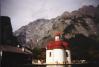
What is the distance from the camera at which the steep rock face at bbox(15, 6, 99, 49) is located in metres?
2.54

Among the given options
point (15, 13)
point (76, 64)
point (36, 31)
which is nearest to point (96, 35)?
point (76, 64)

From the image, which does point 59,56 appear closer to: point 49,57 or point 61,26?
point 49,57

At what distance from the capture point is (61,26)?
2.55 meters

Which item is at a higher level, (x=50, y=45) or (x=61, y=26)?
(x=61, y=26)

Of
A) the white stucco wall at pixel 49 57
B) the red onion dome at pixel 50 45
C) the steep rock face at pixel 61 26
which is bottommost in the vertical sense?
the white stucco wall at pixel 49 57

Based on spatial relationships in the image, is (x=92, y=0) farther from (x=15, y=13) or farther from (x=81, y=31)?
(x=15, y=13)

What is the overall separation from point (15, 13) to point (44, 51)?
325mm

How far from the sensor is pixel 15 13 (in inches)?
102

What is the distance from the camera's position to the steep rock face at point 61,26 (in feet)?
8.33

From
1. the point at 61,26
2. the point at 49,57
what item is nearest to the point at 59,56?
the point at 49,57

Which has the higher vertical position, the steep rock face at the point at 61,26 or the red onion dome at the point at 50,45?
the steep rock face at the point at 61,26

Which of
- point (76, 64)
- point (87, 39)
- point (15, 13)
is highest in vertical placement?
point (15, 13)

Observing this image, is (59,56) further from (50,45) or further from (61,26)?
(61,26)

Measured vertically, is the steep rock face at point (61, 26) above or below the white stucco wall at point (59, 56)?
above
